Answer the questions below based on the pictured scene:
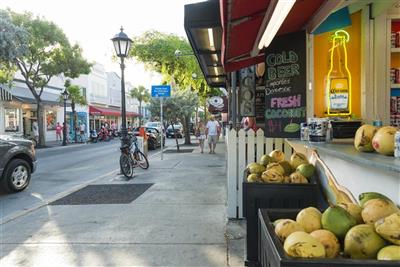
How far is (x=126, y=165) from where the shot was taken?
35.8 ft

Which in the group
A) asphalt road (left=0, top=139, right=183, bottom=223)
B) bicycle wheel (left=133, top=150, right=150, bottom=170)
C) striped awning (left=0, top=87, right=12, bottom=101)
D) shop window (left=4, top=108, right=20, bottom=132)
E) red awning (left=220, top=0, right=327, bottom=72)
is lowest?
asphalt road (left=0, top=139, right=183, bottom=223)

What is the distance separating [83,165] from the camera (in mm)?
15398

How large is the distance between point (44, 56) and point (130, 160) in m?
16.6

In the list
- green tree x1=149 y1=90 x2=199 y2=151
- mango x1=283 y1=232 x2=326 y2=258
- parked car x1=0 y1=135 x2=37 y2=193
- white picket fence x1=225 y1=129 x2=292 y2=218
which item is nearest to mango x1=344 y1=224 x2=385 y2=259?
mango x1=283 y1=232 x2=326 y2=258

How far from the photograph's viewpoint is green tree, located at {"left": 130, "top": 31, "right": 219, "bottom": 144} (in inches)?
1120

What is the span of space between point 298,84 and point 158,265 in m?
2.71

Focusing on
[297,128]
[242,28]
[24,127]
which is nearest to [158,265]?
[297,128]

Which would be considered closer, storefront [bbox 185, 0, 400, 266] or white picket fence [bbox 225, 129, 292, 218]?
storefront [bbox 185, 0, 400, 266]

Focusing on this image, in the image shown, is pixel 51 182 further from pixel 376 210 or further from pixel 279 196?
pixel 376 210

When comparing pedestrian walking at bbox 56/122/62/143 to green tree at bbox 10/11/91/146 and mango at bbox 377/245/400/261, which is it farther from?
mango at bbox 377/245/400/261

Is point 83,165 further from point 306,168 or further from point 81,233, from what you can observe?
point 306,168

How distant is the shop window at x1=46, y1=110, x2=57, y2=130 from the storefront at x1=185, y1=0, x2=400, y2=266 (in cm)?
3169

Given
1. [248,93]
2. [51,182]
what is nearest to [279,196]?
[248,93]

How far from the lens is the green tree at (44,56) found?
23688mm
